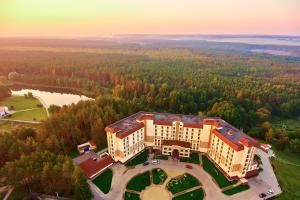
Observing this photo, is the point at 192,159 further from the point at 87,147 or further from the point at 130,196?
the point at 87,147

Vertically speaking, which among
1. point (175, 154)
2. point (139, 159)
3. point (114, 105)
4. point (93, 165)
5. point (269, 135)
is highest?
point (114, 105)

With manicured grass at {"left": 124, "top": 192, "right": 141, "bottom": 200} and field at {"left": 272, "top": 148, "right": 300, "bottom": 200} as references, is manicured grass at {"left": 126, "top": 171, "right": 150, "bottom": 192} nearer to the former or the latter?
manicured grass at {"left": 124, "top": 192, "right": 141, "bottom": 200}

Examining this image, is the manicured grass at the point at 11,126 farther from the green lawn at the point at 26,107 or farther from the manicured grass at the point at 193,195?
the manicured grass at the point at 193,195

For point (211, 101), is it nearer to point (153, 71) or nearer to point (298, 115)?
point (298, 115)

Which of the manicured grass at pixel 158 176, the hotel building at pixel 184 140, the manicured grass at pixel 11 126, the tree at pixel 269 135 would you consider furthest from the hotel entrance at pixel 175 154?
the manicured grass at pixel 11 126

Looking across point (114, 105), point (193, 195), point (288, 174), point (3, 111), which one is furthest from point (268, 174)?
point (3, 111)

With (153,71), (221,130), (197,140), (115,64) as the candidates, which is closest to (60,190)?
(197,140)

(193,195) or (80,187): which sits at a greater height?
(80,187)

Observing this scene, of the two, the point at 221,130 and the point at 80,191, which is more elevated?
the point at 221,130
